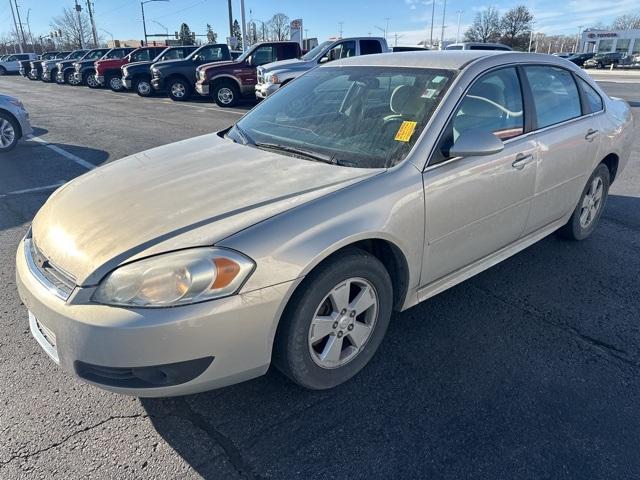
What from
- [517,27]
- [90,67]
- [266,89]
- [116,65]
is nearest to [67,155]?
[266,89]

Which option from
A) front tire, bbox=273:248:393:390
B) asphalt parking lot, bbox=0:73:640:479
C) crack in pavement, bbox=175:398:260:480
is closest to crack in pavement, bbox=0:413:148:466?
asphalt parking lot, bbox=0:73:640:479

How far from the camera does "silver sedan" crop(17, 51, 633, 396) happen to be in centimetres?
191

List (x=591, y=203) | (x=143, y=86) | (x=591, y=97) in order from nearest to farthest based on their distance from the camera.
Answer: (x=591, y=97) → (x=591, y=203) → (x=143, y=86)

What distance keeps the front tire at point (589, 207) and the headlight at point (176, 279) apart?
3.29 metres

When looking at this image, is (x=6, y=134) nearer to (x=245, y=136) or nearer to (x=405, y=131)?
(x=245, y=136)

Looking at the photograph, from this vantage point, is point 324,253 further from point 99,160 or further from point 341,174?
point 99,160

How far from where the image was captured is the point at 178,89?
17234mm

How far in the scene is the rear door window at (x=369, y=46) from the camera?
13688mm

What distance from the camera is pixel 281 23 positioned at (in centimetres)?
7706

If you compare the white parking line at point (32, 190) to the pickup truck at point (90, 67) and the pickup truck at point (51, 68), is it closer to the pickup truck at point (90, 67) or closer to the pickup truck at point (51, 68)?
the pickup truck at point (90, 67)

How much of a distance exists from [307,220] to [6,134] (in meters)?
8.80

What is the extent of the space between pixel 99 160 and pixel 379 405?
710 cm

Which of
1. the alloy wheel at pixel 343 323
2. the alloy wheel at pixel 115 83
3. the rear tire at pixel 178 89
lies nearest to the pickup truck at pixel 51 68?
the alloy wheel at pixel 115 83

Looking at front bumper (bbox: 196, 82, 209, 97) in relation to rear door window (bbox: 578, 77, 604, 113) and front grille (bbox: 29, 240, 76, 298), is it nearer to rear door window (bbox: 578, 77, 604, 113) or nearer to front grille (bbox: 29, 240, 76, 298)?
rear door window (bbox: 578, 77, 604, 113)
